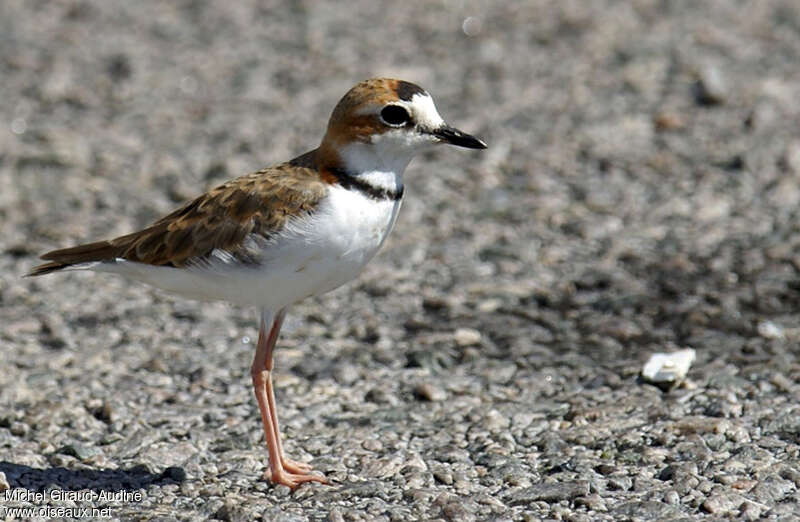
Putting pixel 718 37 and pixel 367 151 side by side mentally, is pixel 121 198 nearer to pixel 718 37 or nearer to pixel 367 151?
pixel 367 151

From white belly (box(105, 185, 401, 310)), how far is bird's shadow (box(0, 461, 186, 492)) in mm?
832

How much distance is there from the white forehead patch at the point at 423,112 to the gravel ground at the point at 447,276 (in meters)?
1.48

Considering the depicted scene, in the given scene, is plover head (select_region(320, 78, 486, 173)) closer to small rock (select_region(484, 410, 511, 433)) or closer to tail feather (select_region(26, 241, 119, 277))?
tail feather (select_region(26, 241, 119, 277))

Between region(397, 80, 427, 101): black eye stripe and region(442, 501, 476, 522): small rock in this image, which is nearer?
region(442, 501, 476, 522): small rock

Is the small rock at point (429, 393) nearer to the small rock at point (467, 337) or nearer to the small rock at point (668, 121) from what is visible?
the small rock at point (467, 337)

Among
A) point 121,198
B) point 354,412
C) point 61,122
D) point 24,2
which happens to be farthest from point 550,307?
point 24,2

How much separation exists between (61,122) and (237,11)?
8.82 feet

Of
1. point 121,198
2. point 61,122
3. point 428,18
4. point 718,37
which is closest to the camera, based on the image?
point 121,198

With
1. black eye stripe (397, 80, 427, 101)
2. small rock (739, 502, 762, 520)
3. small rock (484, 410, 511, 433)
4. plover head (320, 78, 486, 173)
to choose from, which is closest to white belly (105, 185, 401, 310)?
plover head (320, 78, 486, 173)

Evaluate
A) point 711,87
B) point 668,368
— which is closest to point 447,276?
point 668,368

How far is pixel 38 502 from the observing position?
5.03 metres

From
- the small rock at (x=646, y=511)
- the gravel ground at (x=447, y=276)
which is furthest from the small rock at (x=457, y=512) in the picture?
the small rock at (x=646, y=511)

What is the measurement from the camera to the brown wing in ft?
16.7

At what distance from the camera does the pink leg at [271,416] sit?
5258 mm
